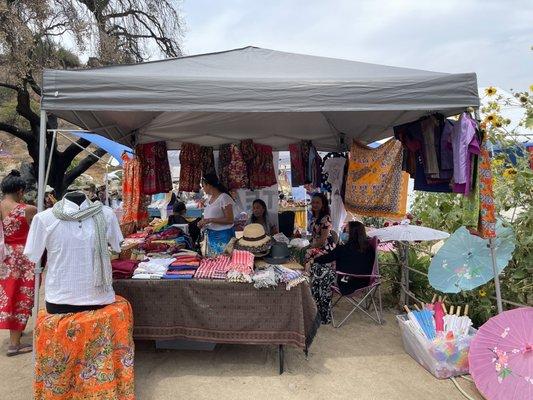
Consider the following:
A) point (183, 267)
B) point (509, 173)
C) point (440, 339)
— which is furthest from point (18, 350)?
point (509, 173)

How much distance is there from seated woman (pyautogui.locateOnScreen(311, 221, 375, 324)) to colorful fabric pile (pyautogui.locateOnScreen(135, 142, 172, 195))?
9.88ft

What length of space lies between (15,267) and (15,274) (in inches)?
2.7

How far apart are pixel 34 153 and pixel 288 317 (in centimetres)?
949

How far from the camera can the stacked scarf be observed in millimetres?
2572

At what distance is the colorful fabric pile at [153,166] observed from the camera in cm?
600

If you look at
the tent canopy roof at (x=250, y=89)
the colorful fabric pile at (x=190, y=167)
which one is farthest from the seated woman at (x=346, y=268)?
the colorful fabric pile at (x=190, y=167)

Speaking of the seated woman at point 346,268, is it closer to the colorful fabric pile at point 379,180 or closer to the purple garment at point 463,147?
the colorful fabric pile at point 379,180

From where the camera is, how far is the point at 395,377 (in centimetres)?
319

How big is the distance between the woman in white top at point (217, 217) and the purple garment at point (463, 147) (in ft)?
8.36

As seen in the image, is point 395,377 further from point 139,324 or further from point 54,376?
point 54,376

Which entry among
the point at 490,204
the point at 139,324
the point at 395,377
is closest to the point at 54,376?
the point at 139,324

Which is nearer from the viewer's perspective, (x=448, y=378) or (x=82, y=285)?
(x=82, y=285)

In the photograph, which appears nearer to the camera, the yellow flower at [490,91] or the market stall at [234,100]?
the market stall at [234,100]

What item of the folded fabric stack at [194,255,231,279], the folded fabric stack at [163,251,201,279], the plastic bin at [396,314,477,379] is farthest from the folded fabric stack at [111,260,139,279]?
the plastic bin at [396,314,477,379]
